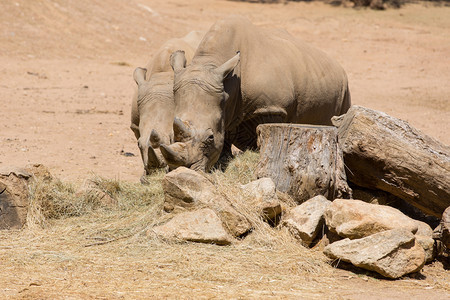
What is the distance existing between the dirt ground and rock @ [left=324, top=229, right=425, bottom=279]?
0.11 meters

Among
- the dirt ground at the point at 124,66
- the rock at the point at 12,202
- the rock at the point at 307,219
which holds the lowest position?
the dirt ground at the point at 124,66

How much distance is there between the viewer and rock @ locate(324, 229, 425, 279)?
4.92 meters

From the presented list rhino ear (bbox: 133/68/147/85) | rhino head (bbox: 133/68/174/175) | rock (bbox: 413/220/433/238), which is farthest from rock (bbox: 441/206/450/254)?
rhino ear (bbox: 133/68/147/85)

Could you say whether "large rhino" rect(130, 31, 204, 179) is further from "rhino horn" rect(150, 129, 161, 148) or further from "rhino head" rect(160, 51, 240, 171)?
"rhino head" rect(160, 51, 240, 171)

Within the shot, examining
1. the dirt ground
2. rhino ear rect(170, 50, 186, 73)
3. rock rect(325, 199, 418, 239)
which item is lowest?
the dirt ground

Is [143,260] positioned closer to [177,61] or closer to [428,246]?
[428,246]

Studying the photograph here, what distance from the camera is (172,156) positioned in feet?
19.7

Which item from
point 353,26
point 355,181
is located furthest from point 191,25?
point 355,181

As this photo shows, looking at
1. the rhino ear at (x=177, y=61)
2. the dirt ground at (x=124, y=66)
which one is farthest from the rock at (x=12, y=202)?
the rhino ear at (x=177, y=61)

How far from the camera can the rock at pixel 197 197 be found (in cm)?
551

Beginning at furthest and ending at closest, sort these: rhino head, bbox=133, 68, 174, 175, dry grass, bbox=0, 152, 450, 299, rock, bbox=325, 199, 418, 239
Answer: rhino head, bbox=133, 68, 174, 175 → rock, bbox=325, 199, 418, 239 → dry grass, bbox=0, 152, 450, 299

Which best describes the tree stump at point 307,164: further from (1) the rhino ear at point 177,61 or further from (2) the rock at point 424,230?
(1) the rhino ear at point 177,61

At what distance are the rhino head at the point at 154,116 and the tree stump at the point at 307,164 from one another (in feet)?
3.51

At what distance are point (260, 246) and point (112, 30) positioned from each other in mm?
A: 13306
